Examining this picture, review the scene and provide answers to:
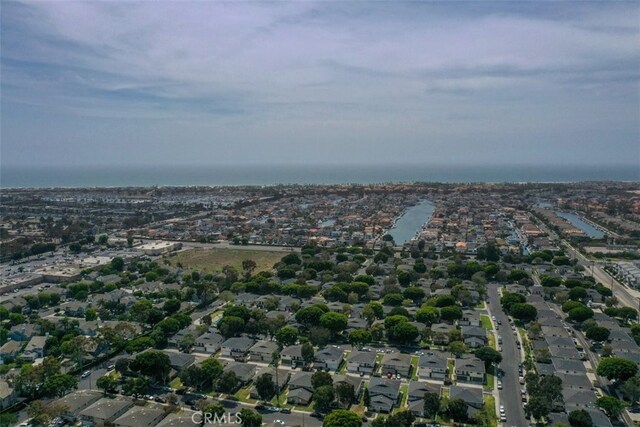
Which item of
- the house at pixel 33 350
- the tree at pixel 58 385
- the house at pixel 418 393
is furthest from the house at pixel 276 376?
the house at pixel 33 350

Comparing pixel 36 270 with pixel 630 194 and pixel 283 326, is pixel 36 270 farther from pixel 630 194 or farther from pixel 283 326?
pixel 630 194

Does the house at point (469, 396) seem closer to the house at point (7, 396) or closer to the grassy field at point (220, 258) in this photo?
the house at point (7, 396)

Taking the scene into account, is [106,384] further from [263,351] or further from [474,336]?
[474,336]

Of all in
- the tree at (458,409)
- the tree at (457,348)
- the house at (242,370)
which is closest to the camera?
the tree at (458,409)


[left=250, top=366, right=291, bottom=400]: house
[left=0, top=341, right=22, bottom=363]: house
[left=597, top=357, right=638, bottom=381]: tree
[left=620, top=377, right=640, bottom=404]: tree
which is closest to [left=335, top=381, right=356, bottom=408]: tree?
[left=250, top=366, right=291, bottom=400]: house

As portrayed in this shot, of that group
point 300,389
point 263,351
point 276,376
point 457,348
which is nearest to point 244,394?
point 276,376

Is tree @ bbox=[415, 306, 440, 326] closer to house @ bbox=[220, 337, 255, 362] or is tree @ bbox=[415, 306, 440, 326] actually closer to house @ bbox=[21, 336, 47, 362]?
house @ bbox=[220, 337, 255, 362]
